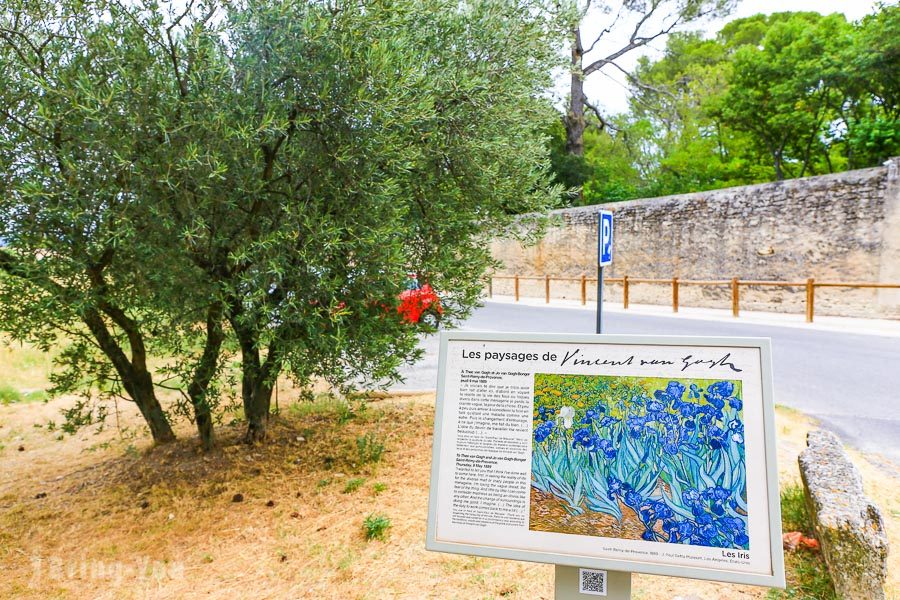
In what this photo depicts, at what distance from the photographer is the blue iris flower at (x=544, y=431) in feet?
6.80

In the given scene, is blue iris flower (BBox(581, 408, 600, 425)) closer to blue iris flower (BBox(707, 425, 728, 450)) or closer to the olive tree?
blue iris flower (BBox(707, 425, 728, 450))

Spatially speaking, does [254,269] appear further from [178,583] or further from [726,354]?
[726,354]

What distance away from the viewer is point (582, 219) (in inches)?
826

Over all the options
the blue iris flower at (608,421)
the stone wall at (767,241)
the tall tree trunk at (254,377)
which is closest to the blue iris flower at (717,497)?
the blue iris flower at (608,421)

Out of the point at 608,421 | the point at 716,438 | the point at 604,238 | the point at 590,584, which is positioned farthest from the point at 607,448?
the point at 604,238

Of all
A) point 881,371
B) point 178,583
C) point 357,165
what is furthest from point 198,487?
point 881,371

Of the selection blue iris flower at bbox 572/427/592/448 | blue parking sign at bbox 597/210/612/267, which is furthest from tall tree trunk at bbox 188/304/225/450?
blue parking sign at bbox 597/210/612/267

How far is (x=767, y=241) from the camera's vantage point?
15750 mm

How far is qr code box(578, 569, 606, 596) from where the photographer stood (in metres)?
1.98

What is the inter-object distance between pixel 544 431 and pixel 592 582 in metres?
0.51

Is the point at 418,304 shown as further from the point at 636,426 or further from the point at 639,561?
the point at 639,561

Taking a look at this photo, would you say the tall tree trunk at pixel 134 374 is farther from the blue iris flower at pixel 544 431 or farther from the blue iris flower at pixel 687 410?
the blue iris flower at pixel 687 410

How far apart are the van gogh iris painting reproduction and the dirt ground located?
1.25 m

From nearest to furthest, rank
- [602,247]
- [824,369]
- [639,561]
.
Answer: [639,561] → [602,247] → [824,369]
